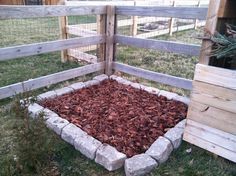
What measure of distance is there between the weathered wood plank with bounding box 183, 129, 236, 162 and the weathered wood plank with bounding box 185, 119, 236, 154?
29 millimetres

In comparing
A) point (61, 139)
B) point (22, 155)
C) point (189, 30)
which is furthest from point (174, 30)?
point (22, 155)

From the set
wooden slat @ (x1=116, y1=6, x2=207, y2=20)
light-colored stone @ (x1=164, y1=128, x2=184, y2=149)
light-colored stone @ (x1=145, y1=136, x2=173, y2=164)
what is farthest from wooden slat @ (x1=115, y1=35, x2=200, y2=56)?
light-colored stone @ (x1=145, y1=136, x2=173, y2=164)

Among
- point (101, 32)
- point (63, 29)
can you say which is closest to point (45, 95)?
point (101, 32)

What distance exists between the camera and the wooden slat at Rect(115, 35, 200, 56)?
2.93 m

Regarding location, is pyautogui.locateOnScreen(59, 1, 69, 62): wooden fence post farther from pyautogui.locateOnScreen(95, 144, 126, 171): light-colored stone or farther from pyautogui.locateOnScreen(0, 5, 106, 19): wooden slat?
pyautogui.locateOnScreen(95, 144, 126, 171): light-colored stone

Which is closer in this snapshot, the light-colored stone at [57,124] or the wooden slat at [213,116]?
the wooden slat at [213,116]

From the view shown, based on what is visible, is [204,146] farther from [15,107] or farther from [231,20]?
[15,107]

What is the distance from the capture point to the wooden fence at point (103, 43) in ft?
9.07

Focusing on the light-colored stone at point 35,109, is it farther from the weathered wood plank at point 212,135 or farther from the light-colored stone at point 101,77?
the weathered wood plank at point 212,135

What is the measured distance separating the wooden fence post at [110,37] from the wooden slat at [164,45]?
109 millimetres

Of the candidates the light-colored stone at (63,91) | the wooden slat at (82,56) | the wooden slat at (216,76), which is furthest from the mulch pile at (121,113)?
the wooden slat at (82,56)

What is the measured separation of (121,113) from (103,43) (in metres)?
1.41

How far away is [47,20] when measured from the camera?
670 cm

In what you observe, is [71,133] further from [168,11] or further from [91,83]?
[168,11]
